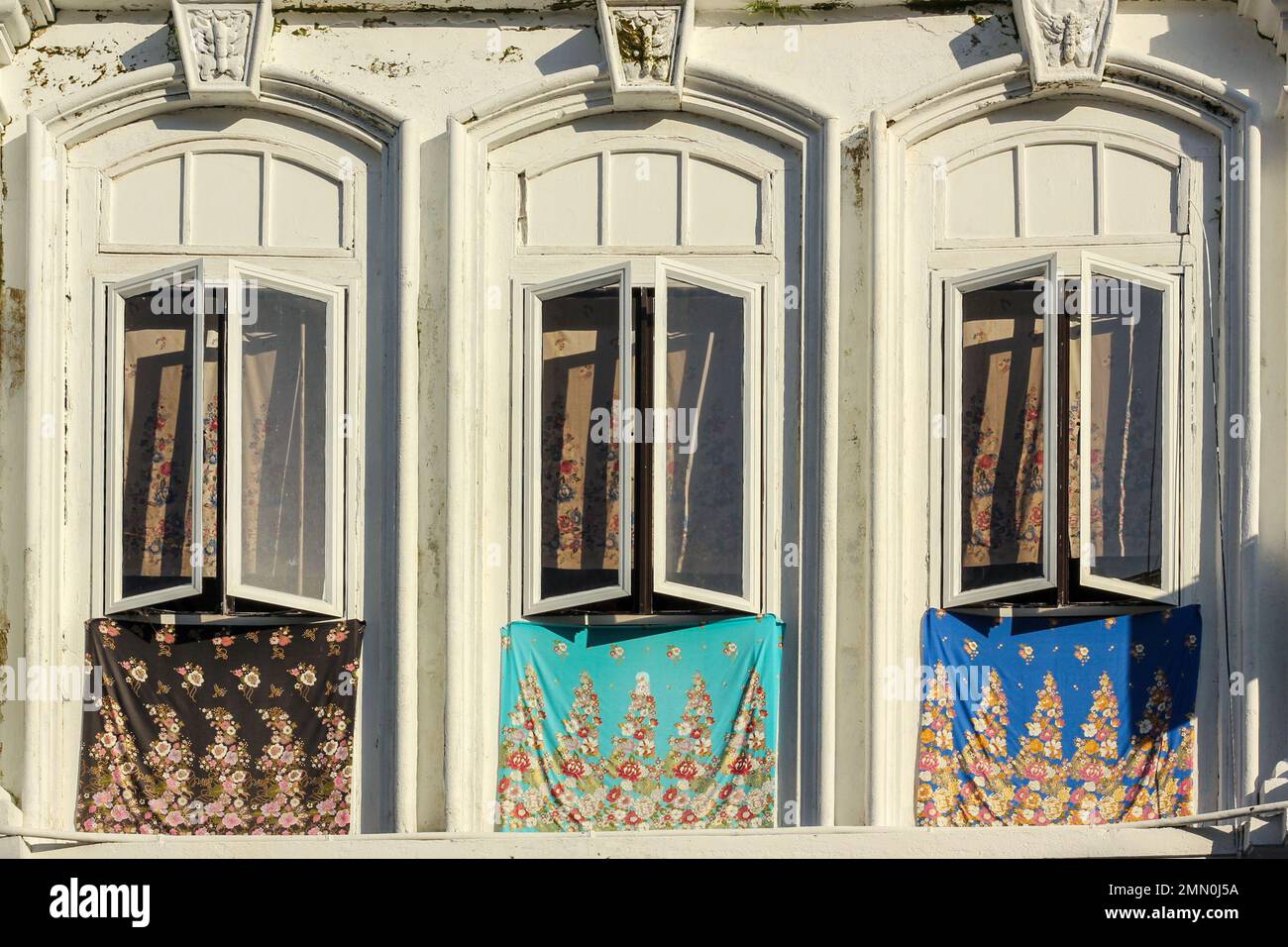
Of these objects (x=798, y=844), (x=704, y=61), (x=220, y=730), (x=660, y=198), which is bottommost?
(x=798, y=844)

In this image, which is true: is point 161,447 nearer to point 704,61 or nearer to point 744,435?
point 744,435

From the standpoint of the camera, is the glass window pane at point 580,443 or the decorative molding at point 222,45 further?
the decorative molding at point 222,45

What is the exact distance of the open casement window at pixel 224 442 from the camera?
35.5 feet

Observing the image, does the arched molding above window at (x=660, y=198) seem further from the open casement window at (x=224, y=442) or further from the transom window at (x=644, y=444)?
the open casement window at (x=224, y=442)

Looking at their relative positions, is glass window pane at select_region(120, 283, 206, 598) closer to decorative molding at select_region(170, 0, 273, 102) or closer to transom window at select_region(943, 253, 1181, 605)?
decorative molding at select_region(170, 0, 273, 102)

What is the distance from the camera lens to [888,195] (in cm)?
1105

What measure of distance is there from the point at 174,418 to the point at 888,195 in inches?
153

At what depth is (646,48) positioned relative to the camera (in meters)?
11.2

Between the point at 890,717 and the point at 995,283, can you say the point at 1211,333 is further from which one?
the point at 890,717

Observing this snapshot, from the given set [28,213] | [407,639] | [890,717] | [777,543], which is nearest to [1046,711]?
[890,717]

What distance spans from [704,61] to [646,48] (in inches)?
12.6

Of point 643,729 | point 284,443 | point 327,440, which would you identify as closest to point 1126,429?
point 643,729

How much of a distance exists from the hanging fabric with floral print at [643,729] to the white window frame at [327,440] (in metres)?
1.05

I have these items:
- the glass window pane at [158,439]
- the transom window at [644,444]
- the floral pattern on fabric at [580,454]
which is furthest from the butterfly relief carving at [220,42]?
the floral pattern on fabric at [580,454]
